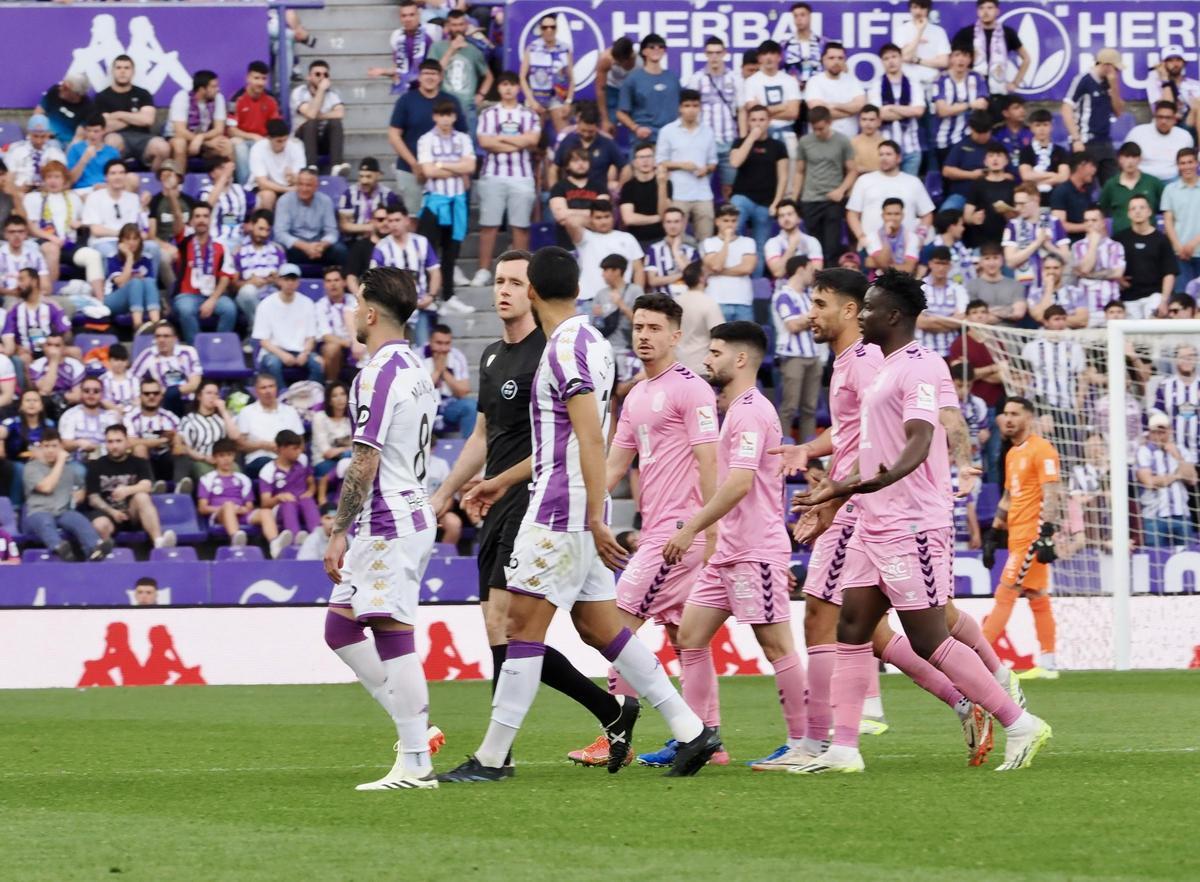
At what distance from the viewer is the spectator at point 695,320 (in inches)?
745

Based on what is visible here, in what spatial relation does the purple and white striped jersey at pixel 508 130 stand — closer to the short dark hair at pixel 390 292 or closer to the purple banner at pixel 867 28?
the purple banner at pixel 867 28

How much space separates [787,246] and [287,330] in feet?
17.3

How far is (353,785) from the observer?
8.49 metres

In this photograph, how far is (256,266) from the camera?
2069 centimetres

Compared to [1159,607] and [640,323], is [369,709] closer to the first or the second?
[640,323]

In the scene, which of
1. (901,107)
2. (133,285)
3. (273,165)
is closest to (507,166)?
(273,165)

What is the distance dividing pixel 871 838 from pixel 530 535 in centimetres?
214

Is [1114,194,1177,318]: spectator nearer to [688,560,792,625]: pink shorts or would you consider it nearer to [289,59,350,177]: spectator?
[289,59,350,177]: spectator

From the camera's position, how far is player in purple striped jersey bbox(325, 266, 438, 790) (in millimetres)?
7902

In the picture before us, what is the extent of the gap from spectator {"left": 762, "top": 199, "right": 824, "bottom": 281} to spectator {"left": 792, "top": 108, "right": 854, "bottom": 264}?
80 centimetres

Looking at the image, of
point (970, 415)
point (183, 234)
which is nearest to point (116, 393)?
point (183, 234)

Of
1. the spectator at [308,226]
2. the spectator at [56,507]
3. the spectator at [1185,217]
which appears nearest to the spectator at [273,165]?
the spectator at [308,226]

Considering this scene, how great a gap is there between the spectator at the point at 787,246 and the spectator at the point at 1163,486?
426 cm

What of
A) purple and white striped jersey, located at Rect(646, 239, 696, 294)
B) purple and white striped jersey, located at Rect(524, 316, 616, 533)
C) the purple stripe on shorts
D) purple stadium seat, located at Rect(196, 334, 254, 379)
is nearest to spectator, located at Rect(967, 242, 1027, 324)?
purple and white striped jersey, located at Rect(646, 239, 696, 294)
